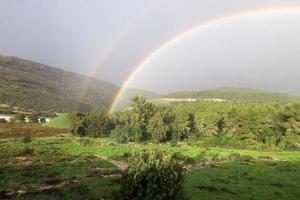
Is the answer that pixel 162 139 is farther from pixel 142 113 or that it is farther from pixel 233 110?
pixel 233 110

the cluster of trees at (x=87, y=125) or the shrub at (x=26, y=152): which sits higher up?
the cluster of trees at (x=87, y=125)

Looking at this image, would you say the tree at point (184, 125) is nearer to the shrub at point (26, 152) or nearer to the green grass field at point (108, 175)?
the green grass field at point (108, 175)

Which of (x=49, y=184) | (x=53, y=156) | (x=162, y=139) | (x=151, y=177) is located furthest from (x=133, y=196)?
(x=162, y=139)

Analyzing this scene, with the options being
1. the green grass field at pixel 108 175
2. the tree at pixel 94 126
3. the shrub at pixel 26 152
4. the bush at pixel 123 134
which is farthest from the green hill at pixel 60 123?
the shrub at pixel 26 152

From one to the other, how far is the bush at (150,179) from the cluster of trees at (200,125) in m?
69.7

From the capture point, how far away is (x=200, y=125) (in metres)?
119

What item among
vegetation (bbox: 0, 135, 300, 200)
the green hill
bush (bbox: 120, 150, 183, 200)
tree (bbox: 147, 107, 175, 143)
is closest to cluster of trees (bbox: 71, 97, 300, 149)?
tree (bbox: 147, 107, 175, 143)

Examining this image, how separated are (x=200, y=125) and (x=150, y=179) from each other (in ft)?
293

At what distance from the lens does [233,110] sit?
118 metres

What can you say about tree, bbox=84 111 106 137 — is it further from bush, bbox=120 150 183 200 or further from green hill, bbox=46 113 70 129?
bush, bbox=120 150 183 200

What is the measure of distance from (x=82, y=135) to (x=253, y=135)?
55.6 m

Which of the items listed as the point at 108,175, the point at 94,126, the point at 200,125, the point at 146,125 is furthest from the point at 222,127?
the point at 108,175

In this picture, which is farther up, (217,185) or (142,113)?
(142,113)

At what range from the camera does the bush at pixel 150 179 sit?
31.2m
